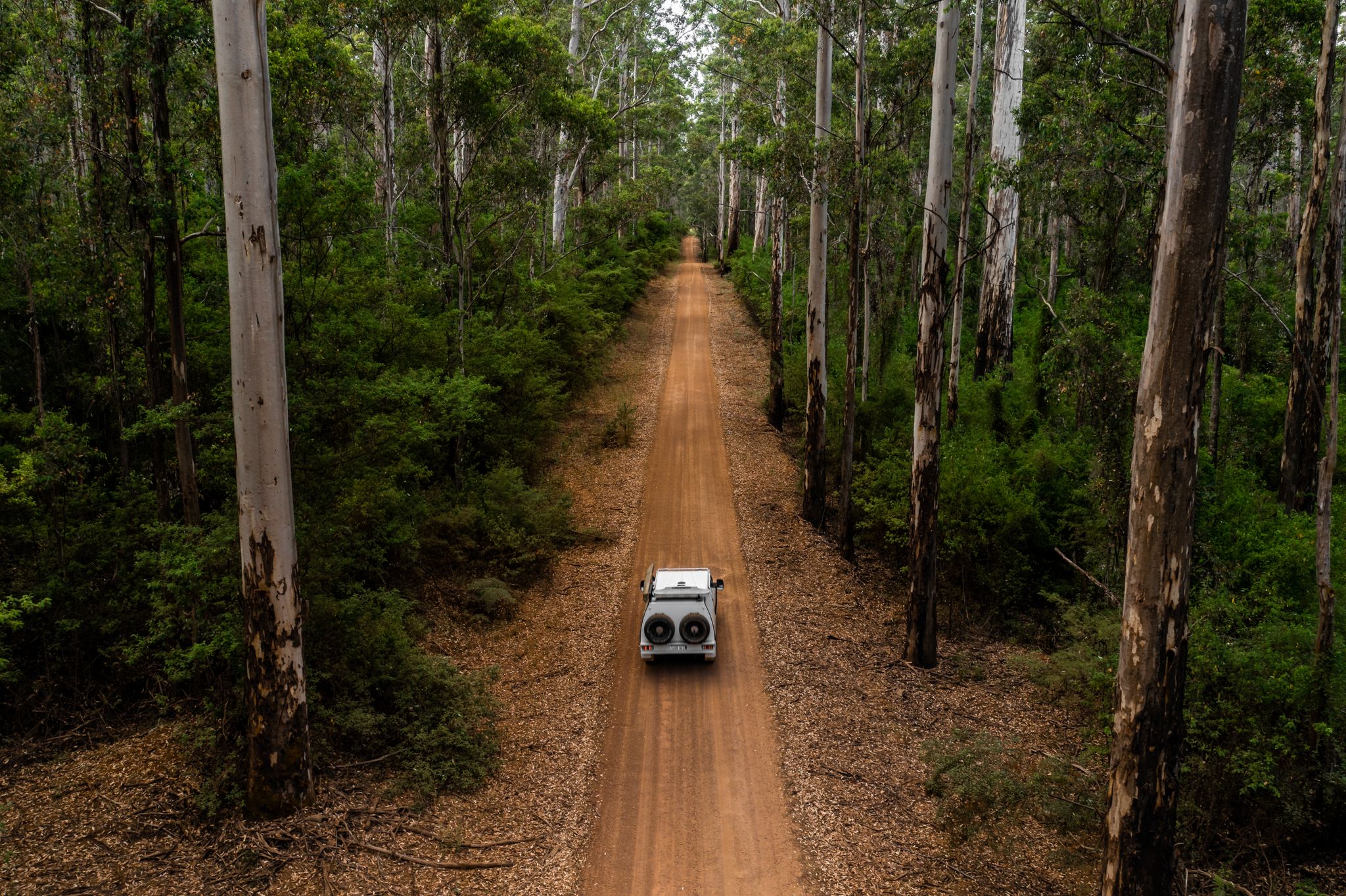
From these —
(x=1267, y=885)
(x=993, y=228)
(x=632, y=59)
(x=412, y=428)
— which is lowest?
(x=1267, y=885)

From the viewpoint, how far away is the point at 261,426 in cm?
774

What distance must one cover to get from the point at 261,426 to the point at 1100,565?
13271 millimetres

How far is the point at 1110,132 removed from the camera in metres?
13.5

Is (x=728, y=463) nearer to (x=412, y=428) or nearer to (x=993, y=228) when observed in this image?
(x=993, y=228)

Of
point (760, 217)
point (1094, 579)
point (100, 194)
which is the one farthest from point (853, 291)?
point (760, 217)

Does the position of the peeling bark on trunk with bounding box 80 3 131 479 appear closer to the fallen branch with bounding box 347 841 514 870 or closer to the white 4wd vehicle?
the fallen branch with bounding box 347 841 514 870

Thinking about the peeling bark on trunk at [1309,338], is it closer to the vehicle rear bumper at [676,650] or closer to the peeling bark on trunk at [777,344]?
the vehicle rear bumper at [676,650]

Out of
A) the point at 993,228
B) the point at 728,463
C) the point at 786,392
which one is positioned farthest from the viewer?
the point at 786,392

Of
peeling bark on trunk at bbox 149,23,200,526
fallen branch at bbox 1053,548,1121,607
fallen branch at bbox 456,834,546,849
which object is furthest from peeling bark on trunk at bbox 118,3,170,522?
fallen branch at bbox 1053,548,1121,607

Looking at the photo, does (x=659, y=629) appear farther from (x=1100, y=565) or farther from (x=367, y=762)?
(x=1100, y=565)

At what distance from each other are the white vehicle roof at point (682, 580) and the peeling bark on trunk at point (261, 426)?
20.2 ft

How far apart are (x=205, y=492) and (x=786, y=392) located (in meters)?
16.4

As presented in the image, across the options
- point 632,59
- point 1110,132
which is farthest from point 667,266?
point 1110,132

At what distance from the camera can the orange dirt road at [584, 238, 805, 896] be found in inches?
336
